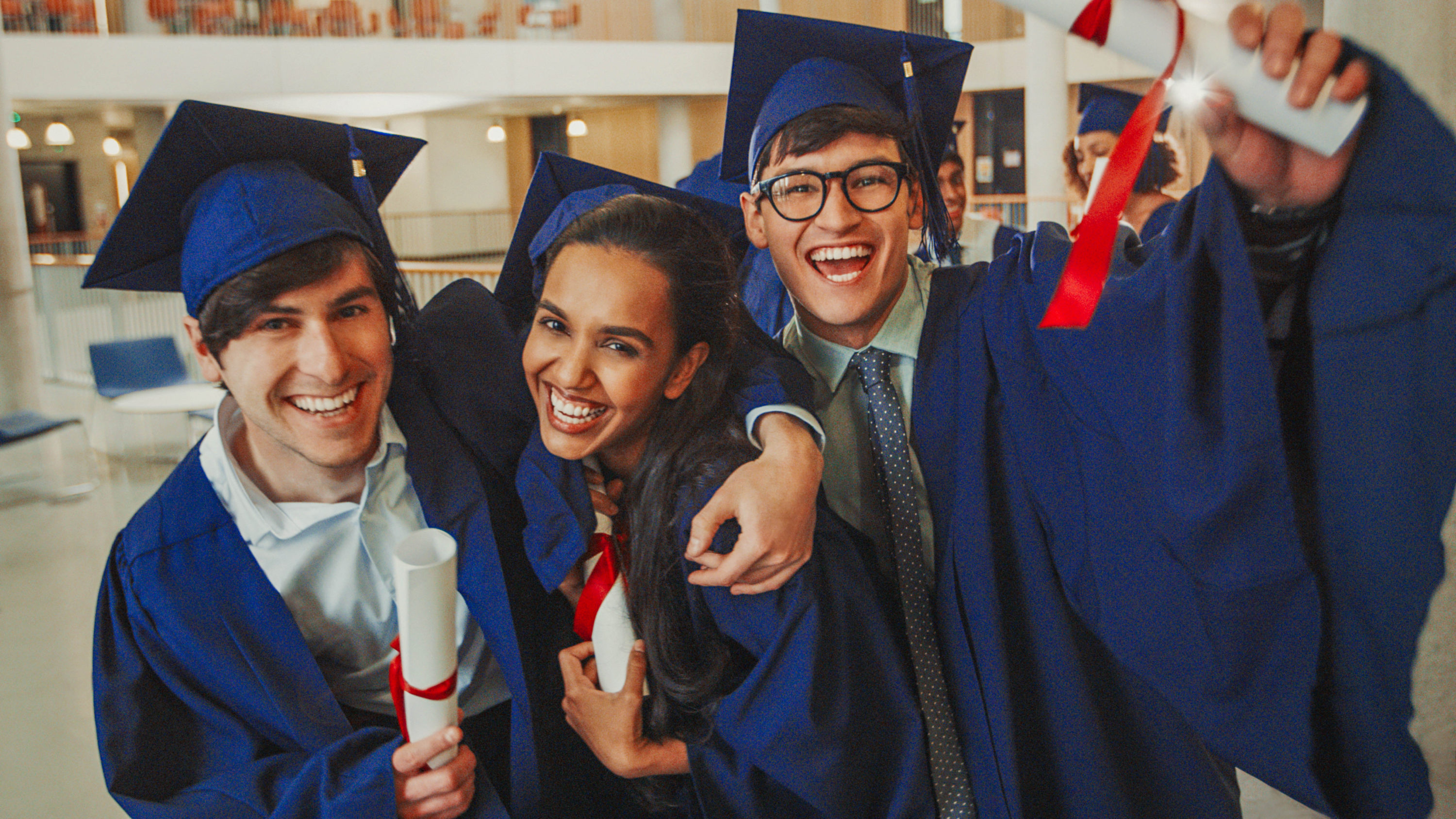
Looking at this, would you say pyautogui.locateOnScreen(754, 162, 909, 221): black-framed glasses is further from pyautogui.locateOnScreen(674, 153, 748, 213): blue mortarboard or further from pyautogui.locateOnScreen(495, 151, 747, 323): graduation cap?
pyautogui.locateOnScreen(674, 153, 748, 213): blue mortarboard

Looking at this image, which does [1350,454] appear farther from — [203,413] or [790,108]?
[203,413]

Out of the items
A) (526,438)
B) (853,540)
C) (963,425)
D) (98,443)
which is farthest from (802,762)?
(98,443)

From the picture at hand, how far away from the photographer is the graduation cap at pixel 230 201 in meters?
1.59

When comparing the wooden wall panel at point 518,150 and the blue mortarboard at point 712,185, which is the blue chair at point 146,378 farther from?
the wooden wall panel at point 518,150

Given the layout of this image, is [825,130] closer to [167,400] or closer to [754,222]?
[754,222]

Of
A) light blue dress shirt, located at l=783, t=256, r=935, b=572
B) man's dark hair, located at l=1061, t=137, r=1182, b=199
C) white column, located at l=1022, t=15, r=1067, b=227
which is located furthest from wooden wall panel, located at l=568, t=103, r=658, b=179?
light blue dress shirt, located at l=783, t=256, r=935, b=572

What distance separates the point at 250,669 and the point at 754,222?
1.09 m

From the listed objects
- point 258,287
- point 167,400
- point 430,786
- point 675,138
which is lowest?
point 167,400

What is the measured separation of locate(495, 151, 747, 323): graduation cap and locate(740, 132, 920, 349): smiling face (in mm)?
156

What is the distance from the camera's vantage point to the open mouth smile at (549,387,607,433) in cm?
165

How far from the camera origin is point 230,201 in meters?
1.60

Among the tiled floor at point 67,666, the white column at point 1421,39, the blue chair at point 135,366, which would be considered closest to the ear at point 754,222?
the white column at point 1421,39

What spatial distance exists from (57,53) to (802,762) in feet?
49.4

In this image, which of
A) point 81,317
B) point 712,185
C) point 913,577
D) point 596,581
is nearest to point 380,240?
point 596,581
